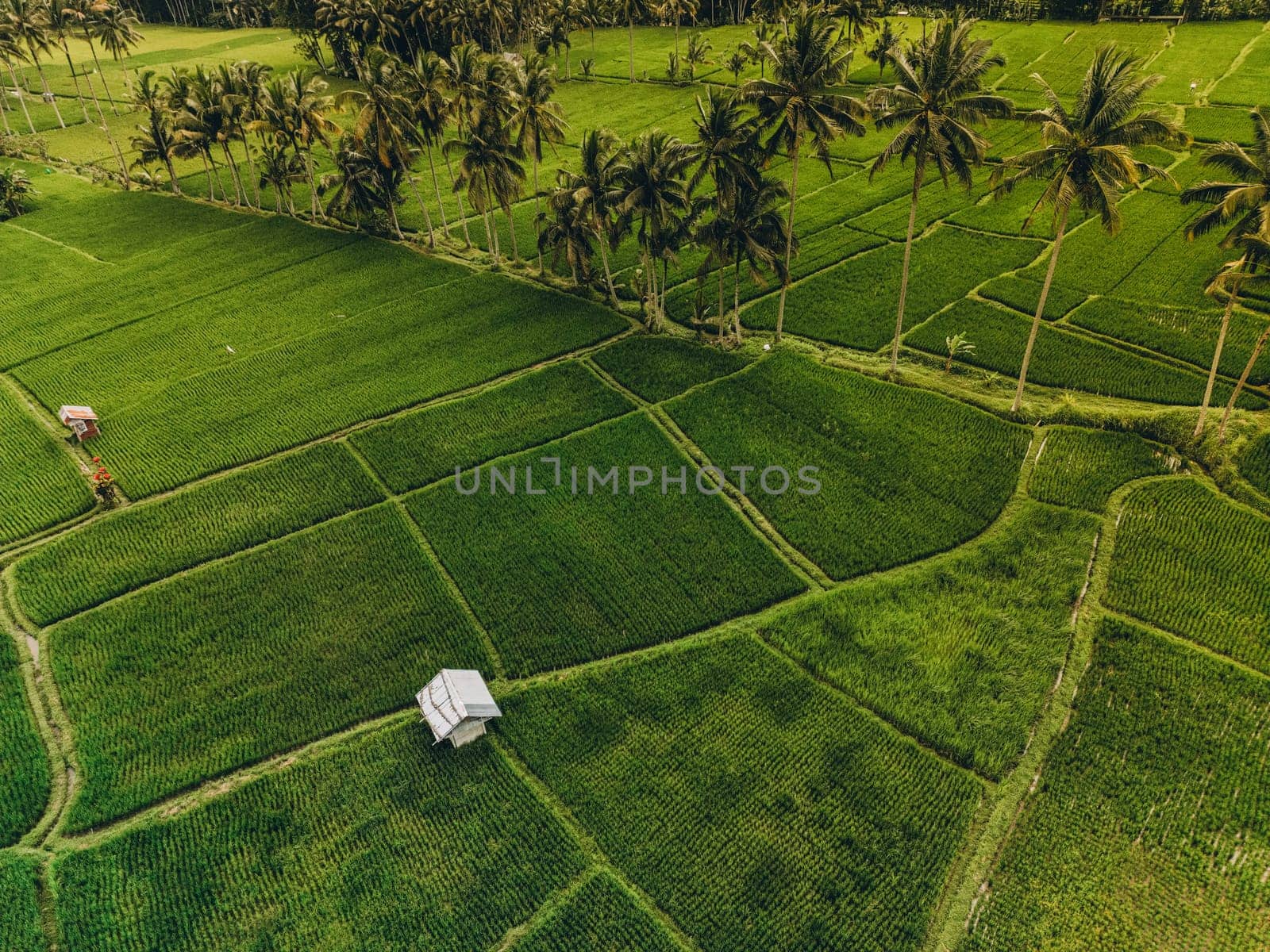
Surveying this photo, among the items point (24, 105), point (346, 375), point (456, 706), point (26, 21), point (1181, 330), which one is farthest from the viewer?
point (24, 105)

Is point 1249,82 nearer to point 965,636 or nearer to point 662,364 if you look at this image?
point 662,364

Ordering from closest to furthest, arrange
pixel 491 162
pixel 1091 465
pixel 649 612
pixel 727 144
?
1. pixel 649 612
2. pixel 1091 465
3. pixel 727 144
4. pixel 491 162

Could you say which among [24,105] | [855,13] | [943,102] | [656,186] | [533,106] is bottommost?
[656,186]

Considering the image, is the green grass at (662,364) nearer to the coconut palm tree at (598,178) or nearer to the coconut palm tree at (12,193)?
the coconut palm tree at (598,178)

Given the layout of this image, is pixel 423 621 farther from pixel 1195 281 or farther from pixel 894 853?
pixel 1195 281

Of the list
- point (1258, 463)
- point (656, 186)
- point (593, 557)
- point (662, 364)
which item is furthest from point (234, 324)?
point (1258, 463)

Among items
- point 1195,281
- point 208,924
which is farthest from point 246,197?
point 1195,281

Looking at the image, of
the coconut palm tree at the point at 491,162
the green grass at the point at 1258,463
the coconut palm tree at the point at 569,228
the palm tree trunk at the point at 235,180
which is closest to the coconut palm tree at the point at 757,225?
the coconut palm tree at the point at 569,228
